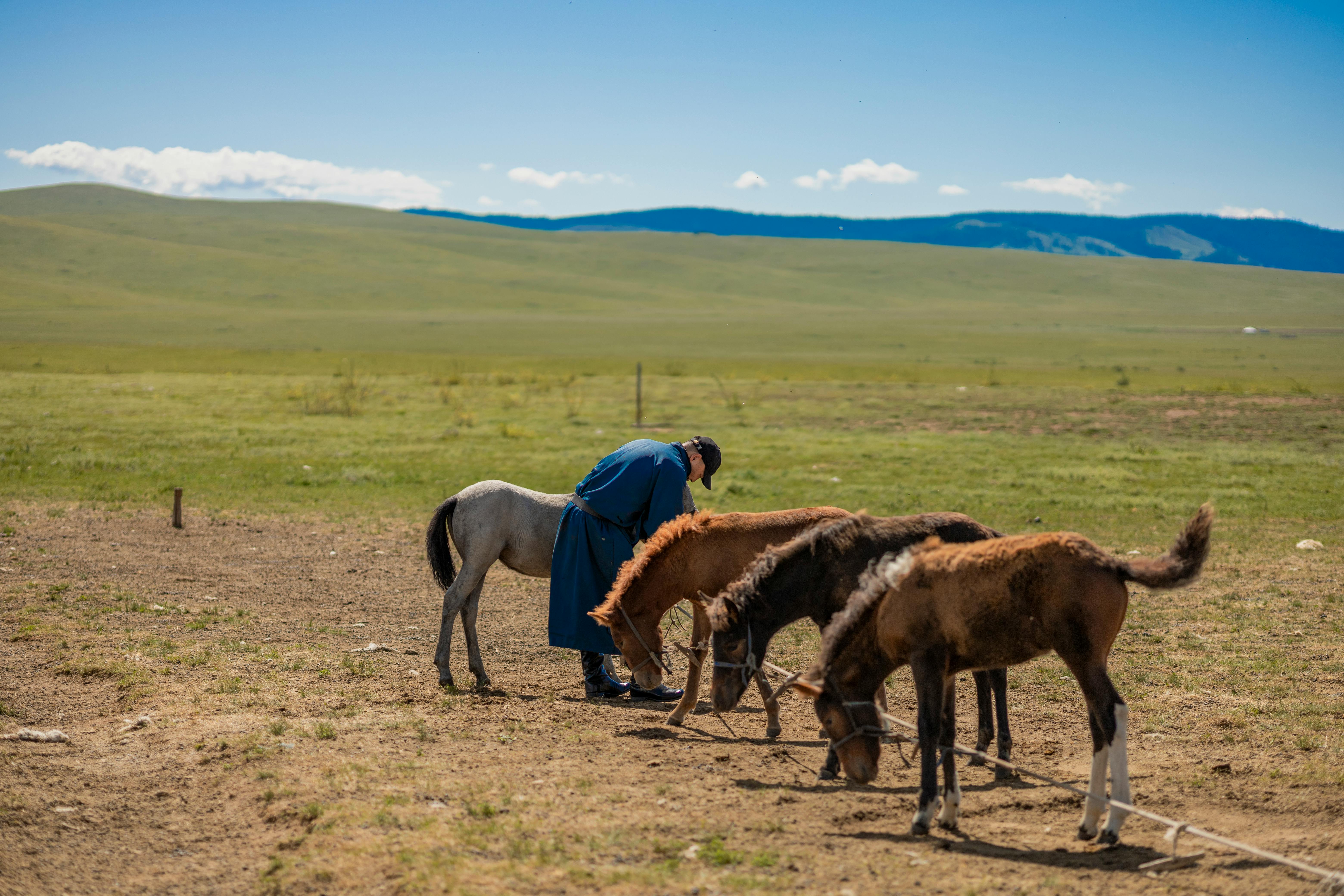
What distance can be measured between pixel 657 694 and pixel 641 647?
3.17 feet

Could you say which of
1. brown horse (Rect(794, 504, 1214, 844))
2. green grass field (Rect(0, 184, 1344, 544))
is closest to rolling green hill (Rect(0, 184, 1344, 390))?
green grass field (Rect(0, 184, 1344, 544))

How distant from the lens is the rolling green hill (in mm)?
79688

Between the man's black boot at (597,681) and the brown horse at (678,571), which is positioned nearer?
the brown horse at (678,571)

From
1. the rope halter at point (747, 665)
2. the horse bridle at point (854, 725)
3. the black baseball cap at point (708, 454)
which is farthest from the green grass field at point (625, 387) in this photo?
the horse bridle at point (854, 725)


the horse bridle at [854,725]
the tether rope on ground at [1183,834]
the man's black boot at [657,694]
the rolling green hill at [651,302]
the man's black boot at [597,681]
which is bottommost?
the man's black boot at [657,694]

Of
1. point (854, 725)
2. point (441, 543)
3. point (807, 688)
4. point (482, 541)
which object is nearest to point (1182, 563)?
point (854, 725)

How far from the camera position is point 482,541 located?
885 centimetres

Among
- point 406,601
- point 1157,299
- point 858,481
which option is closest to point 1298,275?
point 1157,299

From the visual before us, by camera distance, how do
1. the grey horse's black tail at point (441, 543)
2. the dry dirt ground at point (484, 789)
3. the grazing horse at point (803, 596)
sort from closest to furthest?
the dry dirt ground at point (484, 789)
the grazing horse at point (803, 596)
the grey horse's black tail at point (441, 543)

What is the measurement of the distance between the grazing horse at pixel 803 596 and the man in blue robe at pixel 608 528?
1.62 metres

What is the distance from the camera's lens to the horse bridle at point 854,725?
5953 mm

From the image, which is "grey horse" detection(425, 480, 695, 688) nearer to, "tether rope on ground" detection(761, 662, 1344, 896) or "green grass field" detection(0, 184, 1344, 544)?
"tether rope on ground" detection(761, 662, 1344, 896)

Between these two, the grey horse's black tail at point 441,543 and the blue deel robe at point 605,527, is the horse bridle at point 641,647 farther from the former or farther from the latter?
the grey horse's black tail at point 441,543

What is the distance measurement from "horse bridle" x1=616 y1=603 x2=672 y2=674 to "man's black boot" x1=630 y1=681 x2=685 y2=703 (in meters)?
0.65
